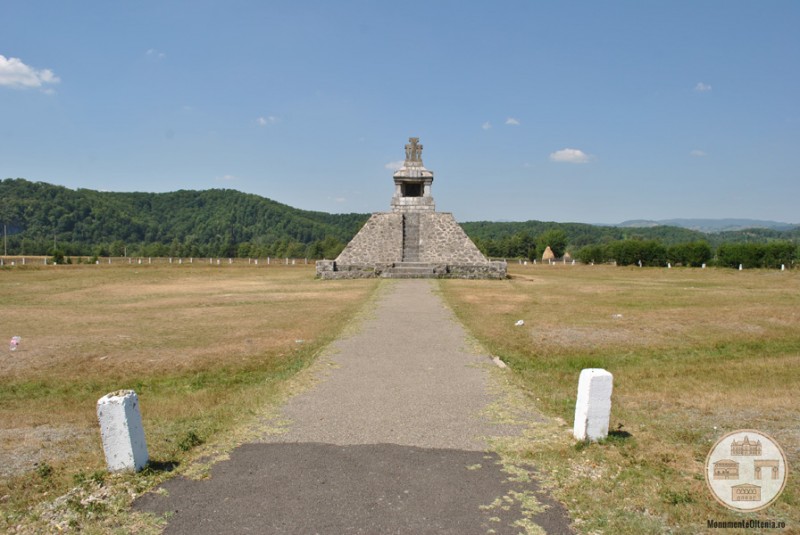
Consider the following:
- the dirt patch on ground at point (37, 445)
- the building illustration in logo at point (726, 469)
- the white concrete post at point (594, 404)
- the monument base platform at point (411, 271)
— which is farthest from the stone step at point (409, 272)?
the building illustration in logo at point (726, 469)

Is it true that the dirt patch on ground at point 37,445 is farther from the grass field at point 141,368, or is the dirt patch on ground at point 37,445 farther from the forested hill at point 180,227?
the forested hill at point 180,227

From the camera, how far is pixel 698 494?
13.0ft

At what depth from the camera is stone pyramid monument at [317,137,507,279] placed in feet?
94.6

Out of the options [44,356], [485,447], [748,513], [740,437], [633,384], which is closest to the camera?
[748,513]

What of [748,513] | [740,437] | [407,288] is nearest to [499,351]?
[740,437]

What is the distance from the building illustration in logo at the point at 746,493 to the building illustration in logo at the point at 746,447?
38cm

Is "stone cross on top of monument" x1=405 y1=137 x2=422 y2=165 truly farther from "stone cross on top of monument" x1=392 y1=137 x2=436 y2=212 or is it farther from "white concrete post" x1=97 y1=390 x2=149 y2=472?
"white concrete post" x1=97 y1=390 x2=149 y2=472

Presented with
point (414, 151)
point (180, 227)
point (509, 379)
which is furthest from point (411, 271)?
point (180, 227)

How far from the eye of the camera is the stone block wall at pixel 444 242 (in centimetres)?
2986

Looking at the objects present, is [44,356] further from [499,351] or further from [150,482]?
[499,351]

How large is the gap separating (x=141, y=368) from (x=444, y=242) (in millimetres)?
22904

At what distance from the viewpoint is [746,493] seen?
3.91m

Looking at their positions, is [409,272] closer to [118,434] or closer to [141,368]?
[141,368]

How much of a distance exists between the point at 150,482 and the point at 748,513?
181 inches
